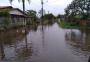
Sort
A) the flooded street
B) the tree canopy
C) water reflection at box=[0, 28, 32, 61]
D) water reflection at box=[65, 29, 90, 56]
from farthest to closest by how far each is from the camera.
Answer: the tree canopy
water reflection at box=[65, 29, 90, 56]
water reflection at box=[0, 28, 32, 61]
the flooded street

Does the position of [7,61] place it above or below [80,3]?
below

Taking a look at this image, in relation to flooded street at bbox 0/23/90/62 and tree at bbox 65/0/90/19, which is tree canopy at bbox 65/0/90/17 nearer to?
tree at bbox 65/0/90/19

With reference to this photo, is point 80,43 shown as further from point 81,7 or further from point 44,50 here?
point 81,7

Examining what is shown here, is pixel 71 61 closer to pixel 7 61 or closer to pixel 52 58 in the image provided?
pixel 52 58

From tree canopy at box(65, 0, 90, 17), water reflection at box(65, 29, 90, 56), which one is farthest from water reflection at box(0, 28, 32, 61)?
tree canopy at box(65, 0, 90, 17)

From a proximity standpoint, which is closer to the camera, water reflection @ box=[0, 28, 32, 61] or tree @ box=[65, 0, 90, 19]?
water reflection @ box=[0, 28, 32, 61]

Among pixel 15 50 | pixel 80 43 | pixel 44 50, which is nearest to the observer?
pixel 44 50

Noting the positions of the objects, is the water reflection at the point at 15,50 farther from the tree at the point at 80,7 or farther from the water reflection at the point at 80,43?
the tree at the point at 80,7

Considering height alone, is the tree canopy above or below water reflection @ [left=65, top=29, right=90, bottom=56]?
above

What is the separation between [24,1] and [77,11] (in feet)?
56.1

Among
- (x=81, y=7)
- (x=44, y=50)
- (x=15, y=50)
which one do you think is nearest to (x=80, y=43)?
(x=44, y=50)

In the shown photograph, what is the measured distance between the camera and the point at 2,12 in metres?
36.6

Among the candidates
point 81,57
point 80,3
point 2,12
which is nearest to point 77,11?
point 80,3

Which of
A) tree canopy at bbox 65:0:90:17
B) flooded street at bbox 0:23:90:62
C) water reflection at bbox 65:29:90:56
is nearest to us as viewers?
flooded street at bbox 0:23:90:62
